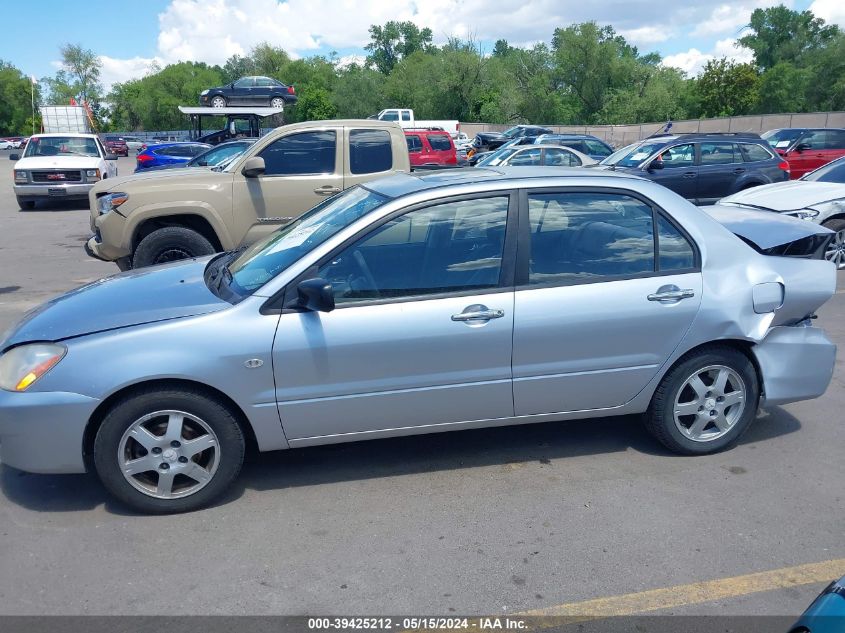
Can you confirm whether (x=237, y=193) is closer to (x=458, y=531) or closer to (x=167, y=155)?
(x=458, y=531)

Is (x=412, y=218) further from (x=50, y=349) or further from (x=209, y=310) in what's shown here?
(x=50, y=349)

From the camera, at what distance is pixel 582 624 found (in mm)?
3064

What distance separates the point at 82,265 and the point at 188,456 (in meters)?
8.17

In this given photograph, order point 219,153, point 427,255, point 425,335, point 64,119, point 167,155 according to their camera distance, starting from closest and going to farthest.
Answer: point 425,335, point 427,255, point 219,153, point 167,155, point 64,119

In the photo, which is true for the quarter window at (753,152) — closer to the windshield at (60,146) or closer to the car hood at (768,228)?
the car hood at (768,228)

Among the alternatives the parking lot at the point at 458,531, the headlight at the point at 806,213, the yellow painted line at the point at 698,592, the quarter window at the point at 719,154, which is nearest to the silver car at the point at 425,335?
the parking lot at the point at 458,531

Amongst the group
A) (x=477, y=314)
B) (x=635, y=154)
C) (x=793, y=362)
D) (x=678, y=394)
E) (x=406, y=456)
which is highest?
(x=635, y=154)

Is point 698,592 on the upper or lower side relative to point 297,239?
lower

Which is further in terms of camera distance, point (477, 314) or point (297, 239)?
point (297, 239)

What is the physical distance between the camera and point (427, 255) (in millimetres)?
4129

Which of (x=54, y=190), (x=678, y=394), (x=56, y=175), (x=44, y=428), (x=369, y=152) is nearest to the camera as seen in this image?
(x=44, y=428)

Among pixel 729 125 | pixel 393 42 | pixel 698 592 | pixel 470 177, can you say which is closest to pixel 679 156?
pixel 470 177

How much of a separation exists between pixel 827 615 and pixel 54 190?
18698 mm

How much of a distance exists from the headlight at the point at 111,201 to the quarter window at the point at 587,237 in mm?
5630
